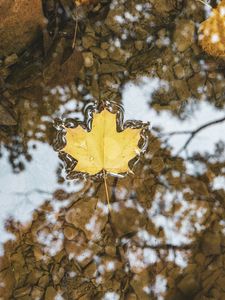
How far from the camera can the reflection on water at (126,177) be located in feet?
7.07

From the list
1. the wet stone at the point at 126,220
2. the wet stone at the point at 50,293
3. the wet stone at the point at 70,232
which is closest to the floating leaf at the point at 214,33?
the wet stone at the point at 126,220

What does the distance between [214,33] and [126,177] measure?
35.3 inches

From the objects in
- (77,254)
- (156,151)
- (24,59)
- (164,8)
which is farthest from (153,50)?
(77,254)

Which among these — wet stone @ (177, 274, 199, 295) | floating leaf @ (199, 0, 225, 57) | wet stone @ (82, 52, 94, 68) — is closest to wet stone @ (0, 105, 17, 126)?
wet stone @ (82, 52, 94, 68)

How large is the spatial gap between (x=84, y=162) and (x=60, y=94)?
0.40m

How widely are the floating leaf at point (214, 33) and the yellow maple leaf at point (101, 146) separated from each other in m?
0.63

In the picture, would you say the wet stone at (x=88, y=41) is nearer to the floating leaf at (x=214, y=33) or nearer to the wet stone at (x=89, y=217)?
the floating leaf at (x=214, y=33)

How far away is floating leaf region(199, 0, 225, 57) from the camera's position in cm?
219

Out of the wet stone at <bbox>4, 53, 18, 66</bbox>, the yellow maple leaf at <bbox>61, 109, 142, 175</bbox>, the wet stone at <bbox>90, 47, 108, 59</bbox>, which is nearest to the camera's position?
the yellow maple leaf at <bbox>61, 109, 142, 175</bbox>

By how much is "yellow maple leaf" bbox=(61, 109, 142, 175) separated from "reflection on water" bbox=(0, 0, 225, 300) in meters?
0.11

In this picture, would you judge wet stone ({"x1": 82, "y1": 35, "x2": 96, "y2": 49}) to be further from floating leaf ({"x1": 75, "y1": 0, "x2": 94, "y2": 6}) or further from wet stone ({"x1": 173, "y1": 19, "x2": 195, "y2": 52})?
wet stone ({"x1": 173, "y1": 19, "x2": 195, "y2": 52})

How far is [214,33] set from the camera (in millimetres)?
2205

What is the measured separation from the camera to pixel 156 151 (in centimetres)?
223

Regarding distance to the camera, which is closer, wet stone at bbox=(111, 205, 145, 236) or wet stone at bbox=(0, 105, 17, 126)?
wet stone at bbox=(0, 105, 17, 126)
